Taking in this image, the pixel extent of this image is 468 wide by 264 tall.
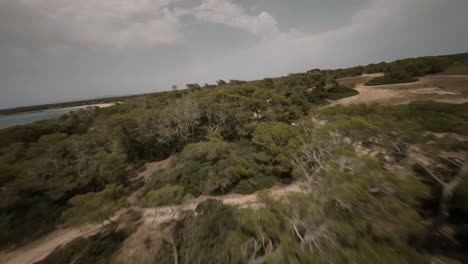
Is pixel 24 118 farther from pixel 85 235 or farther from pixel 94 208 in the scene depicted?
pixel 94 208

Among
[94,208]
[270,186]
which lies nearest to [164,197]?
[94,208]

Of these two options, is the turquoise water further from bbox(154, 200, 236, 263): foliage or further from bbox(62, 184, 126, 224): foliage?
bbox(154, 200, 236, 263): foliage

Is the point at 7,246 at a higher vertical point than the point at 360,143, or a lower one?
lower

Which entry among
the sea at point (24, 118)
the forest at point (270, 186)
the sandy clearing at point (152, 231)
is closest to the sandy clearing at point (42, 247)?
the forest at point (270, 186)

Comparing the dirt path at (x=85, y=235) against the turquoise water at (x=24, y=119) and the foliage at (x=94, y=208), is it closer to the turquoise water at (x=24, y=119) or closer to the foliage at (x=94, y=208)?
the foliage at (x=94, y=208)

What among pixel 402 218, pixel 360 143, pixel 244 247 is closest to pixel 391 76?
pixel 360 143

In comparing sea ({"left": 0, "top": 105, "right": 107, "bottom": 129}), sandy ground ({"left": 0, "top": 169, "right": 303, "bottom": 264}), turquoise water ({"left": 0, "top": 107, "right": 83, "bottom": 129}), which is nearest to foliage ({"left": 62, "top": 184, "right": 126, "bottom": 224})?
sandy ground ({"left": 0, "top": 169, "right": 303, "bottom": 264})

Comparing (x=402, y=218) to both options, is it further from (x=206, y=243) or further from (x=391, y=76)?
(x=391, y=76)

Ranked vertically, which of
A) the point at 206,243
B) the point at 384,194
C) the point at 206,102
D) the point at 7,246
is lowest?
the point at 7,246

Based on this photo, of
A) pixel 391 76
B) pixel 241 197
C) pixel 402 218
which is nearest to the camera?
pixel 402 218
